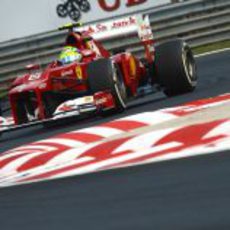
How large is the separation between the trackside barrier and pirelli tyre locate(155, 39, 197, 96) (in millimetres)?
7729

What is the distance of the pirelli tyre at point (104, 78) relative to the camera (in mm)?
11375

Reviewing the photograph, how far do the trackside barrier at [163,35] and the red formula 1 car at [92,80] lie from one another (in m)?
7.43

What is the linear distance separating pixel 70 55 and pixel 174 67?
1417 mm

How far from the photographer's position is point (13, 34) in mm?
21172

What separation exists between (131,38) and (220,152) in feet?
46.7

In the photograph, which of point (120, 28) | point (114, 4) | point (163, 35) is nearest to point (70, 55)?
point (120, 28)

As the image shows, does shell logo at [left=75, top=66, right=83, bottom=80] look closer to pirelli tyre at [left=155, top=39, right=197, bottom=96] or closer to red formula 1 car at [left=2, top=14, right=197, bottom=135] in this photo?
red formula 1 car at [left=2, top=14, right=197, bottom=135]

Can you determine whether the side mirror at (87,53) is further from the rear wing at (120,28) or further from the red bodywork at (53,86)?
the rear wing at (120,28)

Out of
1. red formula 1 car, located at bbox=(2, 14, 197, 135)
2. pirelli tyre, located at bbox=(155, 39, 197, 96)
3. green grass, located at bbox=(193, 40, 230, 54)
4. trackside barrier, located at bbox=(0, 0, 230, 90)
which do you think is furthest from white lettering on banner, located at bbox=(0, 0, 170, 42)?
pirelli tyre, located at bbox=(155, 39, 197, 96)

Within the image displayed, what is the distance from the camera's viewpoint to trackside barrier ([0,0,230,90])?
66.5ft

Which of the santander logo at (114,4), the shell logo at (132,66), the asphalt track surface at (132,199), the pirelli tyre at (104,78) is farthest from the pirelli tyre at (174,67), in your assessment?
the santander logo at (114,4)

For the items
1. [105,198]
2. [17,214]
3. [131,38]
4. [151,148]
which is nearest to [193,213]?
[105,198]

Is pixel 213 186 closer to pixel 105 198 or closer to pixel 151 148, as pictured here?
pixel 105 198

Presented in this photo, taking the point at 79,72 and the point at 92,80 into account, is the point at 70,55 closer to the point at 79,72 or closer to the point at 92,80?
the point at 79,72
